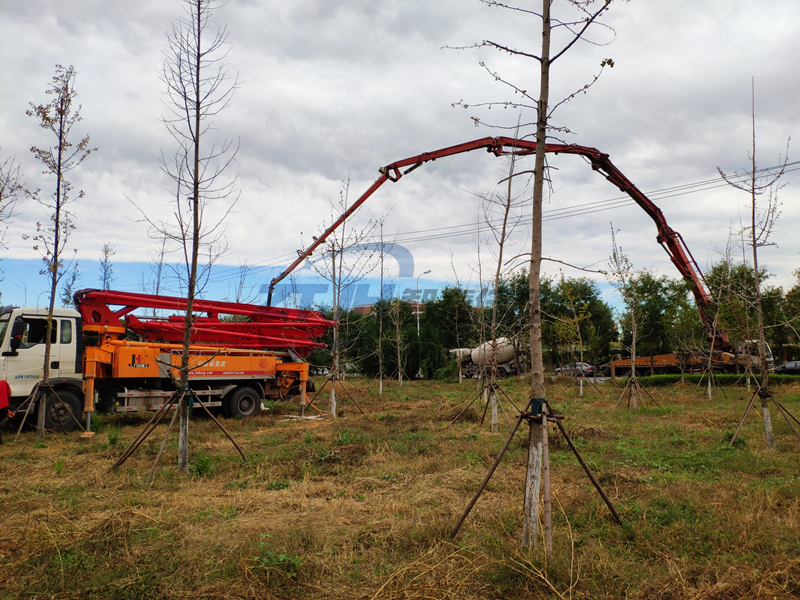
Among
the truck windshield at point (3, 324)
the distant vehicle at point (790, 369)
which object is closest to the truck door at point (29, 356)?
the truck windshield at point (3, 324)

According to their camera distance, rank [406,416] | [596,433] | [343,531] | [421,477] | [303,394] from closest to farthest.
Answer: [343,531]
[421,477]
[596,433]
[406,416]
[303,394]

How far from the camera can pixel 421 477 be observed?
301 inches

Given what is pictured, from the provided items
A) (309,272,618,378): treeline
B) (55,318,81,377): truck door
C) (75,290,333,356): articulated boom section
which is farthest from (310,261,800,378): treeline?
(55,318,81,377): truck door

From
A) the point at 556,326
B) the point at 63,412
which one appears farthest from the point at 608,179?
the point at 63,412

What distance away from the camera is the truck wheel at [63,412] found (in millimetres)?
11484

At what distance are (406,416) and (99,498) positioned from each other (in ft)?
29.1

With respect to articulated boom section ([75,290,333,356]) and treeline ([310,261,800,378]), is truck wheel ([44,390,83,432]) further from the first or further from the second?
treeline ([310,261,800,378])

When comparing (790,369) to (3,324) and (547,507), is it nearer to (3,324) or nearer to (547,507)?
(547,507)

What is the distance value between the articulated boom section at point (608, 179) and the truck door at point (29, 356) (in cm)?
529

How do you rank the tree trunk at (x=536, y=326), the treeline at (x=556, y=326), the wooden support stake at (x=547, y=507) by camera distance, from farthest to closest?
the treeline at (x=556, y=326)
the tree trunk at (x=536, y=326)
the wooden support stake at (x=547, y=507)

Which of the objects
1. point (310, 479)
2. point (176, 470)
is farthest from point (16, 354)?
point (310, 479)

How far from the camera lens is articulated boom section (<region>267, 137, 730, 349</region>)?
13352mm

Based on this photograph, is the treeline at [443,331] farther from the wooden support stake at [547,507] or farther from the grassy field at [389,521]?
the wooden support stake at [547,507]

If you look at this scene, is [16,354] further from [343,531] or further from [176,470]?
[343,531]
